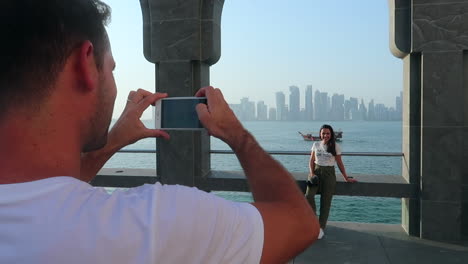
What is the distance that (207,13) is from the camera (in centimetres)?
718

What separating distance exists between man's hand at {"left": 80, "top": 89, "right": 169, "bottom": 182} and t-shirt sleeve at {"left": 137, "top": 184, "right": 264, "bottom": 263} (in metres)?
0.65

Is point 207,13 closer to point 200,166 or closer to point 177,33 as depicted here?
point 177,33

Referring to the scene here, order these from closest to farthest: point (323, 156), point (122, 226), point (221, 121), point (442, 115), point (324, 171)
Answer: point (122, 226) → point (221, 121) → point (442, 115) → point (324, 171) → point (323, 156)

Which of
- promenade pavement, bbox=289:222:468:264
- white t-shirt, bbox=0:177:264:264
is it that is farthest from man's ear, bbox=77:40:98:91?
promenade pavement, bbox=289:222:468:264

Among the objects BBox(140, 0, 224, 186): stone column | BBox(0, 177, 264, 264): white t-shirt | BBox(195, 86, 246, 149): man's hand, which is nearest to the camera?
BBox(0, 177, 264, 264): white t-shirt

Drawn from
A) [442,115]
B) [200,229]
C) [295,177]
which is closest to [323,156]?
[295,177]

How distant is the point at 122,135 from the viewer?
4.56 feet

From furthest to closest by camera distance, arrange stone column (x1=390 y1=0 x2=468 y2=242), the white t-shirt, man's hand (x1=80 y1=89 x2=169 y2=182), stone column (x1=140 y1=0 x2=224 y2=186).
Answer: stone column (x1=140 y1=0 x2=224 y2=186) → stone column (x1=390 y1=0 x2=468 y2=242) → man's hand (x1=80 y1=89 x2=169 y2=182) → the white t-shirt

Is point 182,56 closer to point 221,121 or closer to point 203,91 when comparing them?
point 203,91

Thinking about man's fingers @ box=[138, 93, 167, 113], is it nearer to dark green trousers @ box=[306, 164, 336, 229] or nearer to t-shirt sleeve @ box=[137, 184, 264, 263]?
t-shirt sleeve @ box=[137, 184, 264, 263]

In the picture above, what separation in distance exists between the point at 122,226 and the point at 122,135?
28.6 inches

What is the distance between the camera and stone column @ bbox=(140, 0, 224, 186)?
7.00 meters

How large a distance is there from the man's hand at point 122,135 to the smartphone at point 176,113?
37 cm

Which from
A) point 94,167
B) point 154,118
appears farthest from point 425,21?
point 94,167
